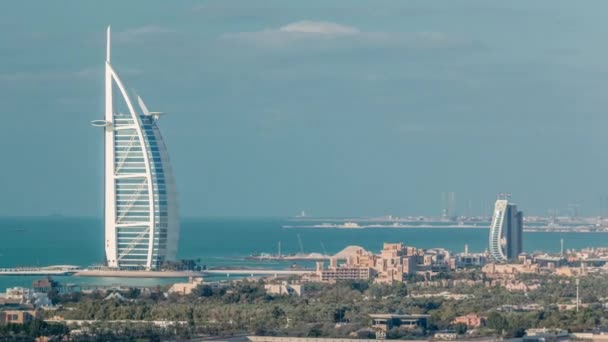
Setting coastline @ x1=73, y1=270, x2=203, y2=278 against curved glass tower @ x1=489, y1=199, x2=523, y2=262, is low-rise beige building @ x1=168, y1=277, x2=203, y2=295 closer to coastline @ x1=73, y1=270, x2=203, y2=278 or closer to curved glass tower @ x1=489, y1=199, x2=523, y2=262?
coastline @ x1=73, y1=270, x2=203, y2=278

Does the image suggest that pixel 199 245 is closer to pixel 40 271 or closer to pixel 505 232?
pixel 505 232

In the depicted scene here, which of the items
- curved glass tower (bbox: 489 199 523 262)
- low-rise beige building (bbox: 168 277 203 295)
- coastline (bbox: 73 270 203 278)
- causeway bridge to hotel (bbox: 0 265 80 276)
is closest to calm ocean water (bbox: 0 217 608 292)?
coastline (bbox: 73 270 203 278)

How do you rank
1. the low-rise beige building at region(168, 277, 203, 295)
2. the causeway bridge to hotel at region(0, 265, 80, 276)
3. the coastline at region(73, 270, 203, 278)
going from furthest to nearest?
the causeway bridge to hotel at region(0, 265, 80, 276) → the coastline at region(73, 270, 203, 278) → the low-rise beige building at region(168, 277, 203, 295)

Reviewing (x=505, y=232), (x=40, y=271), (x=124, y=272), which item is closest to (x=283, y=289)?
(x=124, y=272)

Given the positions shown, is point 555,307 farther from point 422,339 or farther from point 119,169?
point 119,169

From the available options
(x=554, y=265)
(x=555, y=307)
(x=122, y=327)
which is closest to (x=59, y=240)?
(x=554, y=265)

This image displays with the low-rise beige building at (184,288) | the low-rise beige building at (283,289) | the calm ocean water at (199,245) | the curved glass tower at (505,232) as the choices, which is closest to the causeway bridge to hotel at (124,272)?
the calm ocean water at (199,245)
